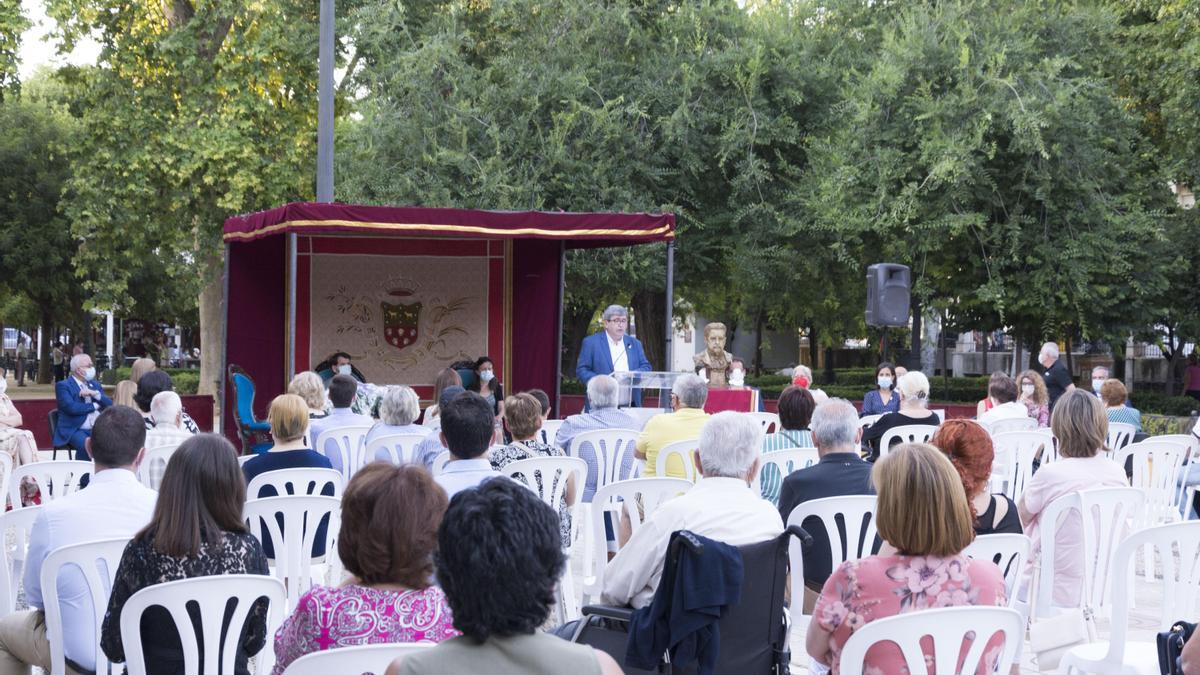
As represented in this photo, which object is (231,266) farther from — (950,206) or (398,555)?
(398,555)

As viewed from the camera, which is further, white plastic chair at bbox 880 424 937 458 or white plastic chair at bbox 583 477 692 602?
white plastic chair at bbox 880 424 937 458

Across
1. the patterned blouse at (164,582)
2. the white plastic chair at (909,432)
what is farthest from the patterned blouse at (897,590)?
the white plastic chair at (909,432)

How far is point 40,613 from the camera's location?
13.1ft

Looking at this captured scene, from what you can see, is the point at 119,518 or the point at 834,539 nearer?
the point at 119,518

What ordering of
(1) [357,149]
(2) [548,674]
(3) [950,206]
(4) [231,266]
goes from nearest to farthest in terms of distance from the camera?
(2) [548,674], (4) [231,266], (3) [950,206], (1) [357,149]

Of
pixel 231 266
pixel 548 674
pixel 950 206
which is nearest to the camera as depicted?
pixel 548 674

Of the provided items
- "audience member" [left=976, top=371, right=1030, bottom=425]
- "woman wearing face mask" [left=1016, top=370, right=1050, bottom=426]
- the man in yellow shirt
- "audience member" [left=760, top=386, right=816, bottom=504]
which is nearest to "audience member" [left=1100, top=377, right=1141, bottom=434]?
"audience member" [left=976, top=371, right=1030, bottom=425]

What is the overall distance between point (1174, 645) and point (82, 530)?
317 centimetres

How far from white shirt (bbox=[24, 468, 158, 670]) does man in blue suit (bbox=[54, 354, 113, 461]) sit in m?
6.55

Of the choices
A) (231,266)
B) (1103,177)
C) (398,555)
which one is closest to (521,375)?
(231,266)

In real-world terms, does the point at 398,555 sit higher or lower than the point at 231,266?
lower

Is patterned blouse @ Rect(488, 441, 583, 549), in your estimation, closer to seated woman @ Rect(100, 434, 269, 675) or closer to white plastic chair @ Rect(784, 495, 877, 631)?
white plastic chair @ Rect(784, 495, 877, 631)

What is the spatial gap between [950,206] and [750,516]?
13834 mm

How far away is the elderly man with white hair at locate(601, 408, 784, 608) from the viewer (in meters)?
3.75
